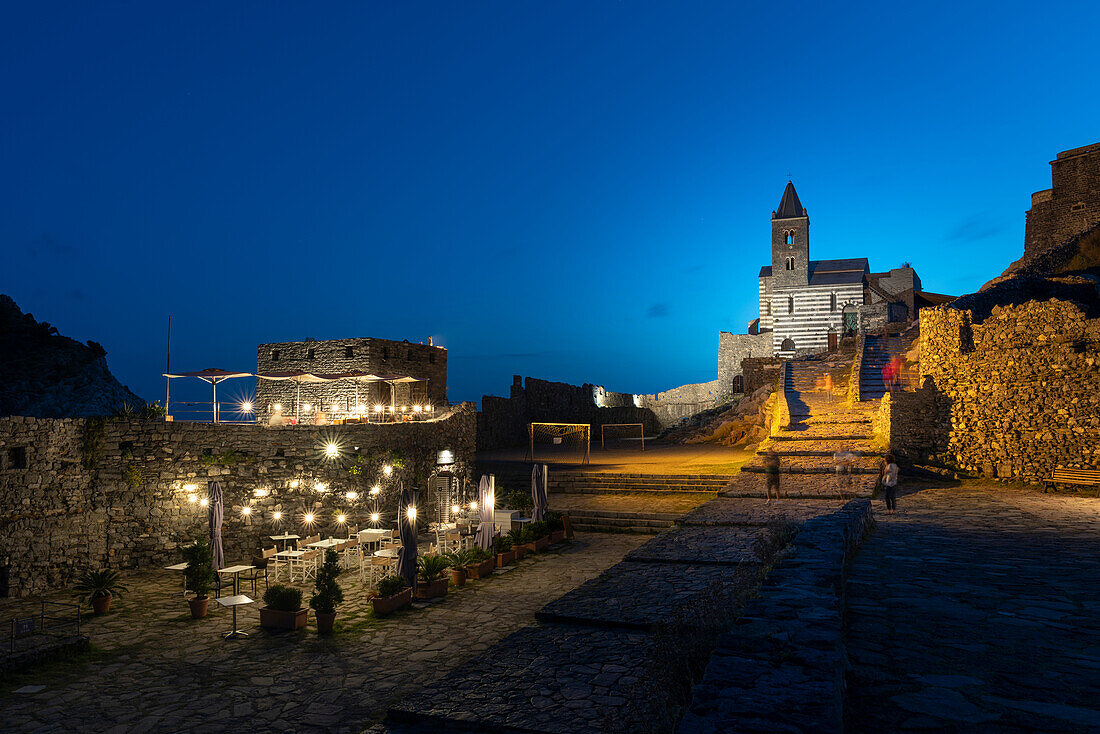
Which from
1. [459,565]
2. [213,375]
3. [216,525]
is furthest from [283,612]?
[213,375]

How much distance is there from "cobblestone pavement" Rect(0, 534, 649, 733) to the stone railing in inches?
154

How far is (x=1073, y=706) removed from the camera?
13.7ft

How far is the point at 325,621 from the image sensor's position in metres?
9.55

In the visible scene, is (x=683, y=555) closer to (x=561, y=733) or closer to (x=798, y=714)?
(x=561, y=733)

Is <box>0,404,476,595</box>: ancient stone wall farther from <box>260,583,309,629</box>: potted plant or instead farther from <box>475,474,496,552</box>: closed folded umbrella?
<box>260,583,309,629</box>: potted plant

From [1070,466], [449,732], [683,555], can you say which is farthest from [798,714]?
[1070,466]

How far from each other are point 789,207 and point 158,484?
49.7m

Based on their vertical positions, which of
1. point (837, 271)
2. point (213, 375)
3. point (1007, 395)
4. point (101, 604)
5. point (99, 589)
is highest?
point (837, 271)

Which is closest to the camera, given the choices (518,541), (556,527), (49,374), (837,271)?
(518,541)

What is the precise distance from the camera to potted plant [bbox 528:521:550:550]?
14297 millimetres

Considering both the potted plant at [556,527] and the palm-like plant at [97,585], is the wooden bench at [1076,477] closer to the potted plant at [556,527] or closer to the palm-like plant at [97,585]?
the potted plant at [556,527]

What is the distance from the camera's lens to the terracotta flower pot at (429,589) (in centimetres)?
1112

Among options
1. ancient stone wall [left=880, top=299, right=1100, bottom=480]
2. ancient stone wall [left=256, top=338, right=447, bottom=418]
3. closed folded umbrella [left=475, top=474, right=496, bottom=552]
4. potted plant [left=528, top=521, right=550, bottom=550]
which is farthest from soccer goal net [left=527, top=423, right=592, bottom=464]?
ancient stone wall [left=880, top=299, right=1100, bottom=480]

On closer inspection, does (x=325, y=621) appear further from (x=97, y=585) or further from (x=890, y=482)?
(x=890, y=482)
